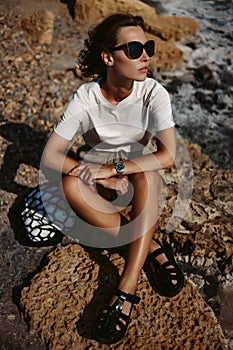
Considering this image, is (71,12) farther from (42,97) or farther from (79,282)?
(79,282)

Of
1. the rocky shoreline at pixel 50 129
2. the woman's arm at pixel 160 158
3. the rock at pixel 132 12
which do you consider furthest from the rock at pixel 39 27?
the woman's arm at pixel 160 158

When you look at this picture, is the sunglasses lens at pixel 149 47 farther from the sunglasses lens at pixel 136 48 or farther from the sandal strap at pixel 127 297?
the sandal strap at pixel 127 297

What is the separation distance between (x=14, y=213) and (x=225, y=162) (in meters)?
2.06

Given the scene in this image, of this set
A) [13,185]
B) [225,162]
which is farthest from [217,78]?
[13,185]

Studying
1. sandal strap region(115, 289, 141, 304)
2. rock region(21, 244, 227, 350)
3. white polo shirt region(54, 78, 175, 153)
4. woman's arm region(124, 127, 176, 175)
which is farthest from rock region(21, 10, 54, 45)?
sandal strap region(115, 289, 141, 304)

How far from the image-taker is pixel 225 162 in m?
4.64

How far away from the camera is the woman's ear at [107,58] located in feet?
9.89

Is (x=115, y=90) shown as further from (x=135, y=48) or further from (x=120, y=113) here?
(x=135, y=48)

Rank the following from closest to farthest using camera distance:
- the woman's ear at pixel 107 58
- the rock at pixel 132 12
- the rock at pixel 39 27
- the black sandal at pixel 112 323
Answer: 1. the black sandal at pixel 112 323
2. the woman's ear at pixel 107 58
3. the rock at pixel 39 27
4. the rock at pixel 132 12

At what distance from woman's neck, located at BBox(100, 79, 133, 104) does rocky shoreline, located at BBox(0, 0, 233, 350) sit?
80 centimetres

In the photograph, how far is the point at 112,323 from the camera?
2.77 m

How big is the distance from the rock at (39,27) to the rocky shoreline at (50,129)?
52mm

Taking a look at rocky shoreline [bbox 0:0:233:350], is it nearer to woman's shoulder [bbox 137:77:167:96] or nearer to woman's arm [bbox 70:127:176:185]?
woman's arm [bbox 70:127:176:185]

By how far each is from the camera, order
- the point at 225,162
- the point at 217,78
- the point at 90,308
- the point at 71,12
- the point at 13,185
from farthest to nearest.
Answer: the point at 71,12 < the point at 217,78 < the point at 225,162 < the point at 13,185 < the point at 90,308
